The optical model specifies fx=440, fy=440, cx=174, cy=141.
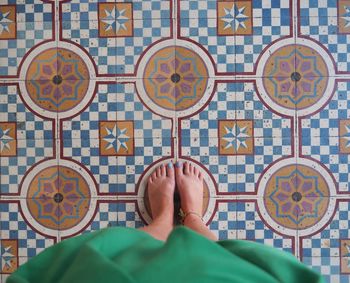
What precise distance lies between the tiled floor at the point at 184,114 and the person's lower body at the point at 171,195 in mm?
29

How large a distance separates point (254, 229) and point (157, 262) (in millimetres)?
565

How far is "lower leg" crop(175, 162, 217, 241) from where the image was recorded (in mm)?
1128

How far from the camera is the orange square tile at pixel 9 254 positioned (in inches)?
46.3

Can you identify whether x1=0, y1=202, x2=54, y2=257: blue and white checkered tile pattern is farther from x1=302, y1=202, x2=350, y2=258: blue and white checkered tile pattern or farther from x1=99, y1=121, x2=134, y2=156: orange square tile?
x1=302, y1=202, x2=350, y2=258: blue and white checkered tile pattern

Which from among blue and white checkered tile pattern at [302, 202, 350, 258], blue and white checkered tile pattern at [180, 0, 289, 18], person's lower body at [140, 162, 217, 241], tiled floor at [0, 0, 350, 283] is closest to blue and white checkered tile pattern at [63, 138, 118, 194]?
tiled floor at [0, 0, 350, 283]

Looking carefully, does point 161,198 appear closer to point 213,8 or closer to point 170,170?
point 170,170

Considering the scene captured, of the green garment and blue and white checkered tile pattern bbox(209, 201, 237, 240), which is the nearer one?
the green garment

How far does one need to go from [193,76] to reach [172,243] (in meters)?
0.58

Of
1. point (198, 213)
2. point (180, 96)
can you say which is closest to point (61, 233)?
point (198, 213)

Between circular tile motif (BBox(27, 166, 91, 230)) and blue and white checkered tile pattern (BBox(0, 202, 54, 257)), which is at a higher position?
circular tile motif (BBox(27, 166, 91, 230))

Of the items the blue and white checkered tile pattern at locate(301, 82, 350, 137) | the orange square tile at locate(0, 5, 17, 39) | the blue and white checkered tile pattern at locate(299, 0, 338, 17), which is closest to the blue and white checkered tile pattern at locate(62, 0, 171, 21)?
the orange square tile at locate(0, 5, 17, 39)

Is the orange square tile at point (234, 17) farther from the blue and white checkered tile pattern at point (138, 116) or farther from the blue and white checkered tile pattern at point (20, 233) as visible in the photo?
the blue and white checkered tile pattern at point (20, 233)

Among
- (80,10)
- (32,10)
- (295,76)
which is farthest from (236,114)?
(32,10)

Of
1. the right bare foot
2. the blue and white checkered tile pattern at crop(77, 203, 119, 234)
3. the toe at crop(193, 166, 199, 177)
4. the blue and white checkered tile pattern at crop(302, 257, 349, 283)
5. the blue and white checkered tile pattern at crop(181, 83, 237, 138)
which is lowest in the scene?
the blue and white checkered tile pattern at crop(302, 257, 349, 283)
